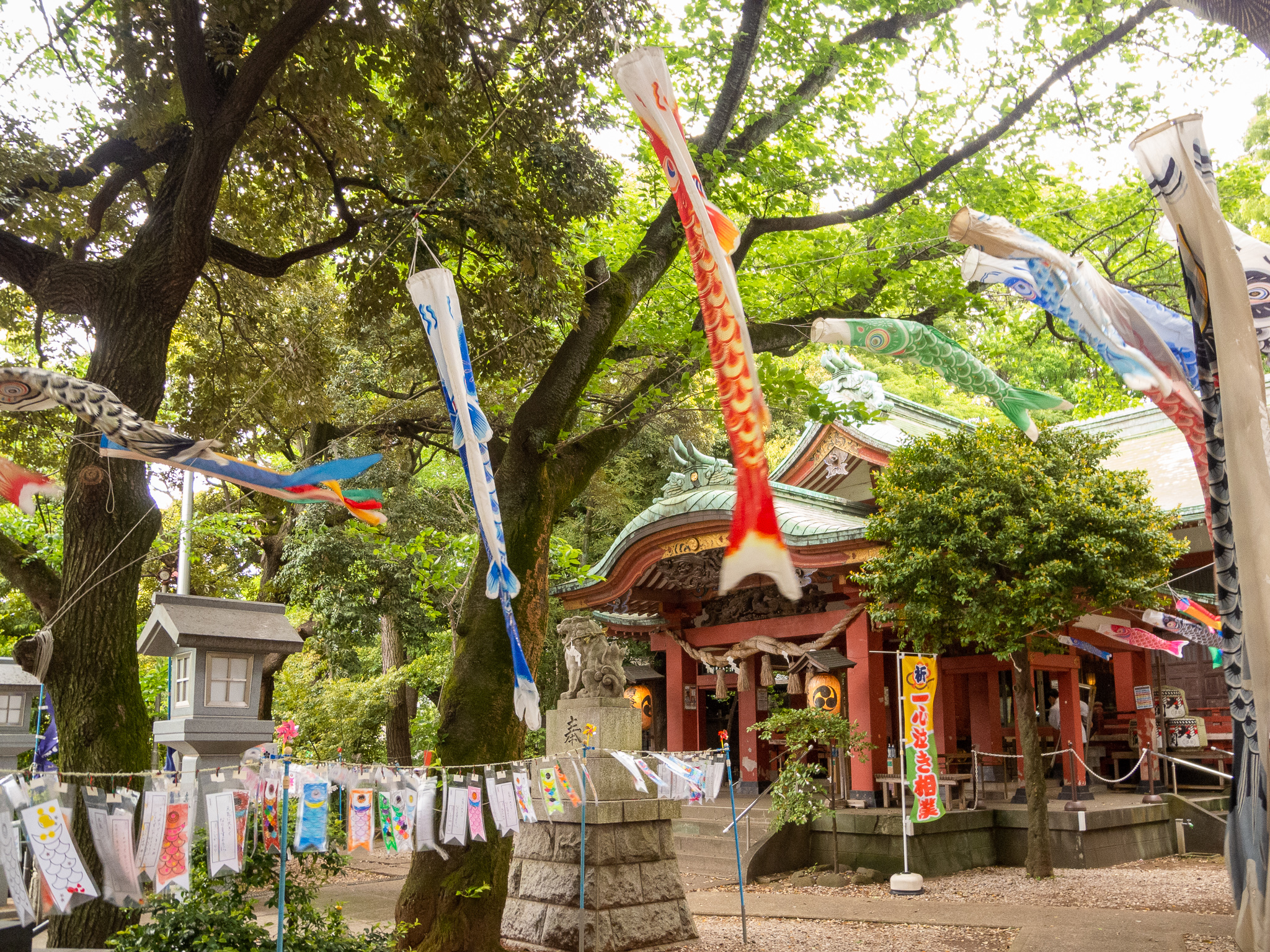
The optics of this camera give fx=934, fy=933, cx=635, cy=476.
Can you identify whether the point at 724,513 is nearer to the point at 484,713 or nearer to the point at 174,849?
the point at 484,713

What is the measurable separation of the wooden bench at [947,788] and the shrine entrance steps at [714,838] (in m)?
1.73

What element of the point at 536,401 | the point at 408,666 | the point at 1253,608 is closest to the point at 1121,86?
the point at 536,401

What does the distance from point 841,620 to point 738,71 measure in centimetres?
855

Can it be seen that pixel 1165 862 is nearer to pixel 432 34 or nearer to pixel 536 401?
pixel 536 401

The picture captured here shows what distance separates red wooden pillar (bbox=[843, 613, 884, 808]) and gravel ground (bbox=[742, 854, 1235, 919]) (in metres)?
1.82

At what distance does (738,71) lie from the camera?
8.24 metres

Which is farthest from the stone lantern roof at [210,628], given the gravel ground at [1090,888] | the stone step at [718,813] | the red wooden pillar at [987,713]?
the red wooden pillar at [987,713]

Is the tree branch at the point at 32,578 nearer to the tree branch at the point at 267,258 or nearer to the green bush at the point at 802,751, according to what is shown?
the tree branch at the point at 267,258

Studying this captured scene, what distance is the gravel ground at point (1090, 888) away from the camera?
9945 mm

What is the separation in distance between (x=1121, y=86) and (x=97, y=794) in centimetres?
972

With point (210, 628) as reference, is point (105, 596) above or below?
above

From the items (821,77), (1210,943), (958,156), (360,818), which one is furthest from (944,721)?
(360,818)

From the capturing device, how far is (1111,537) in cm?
1063

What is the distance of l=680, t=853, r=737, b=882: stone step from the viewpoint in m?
12.4
